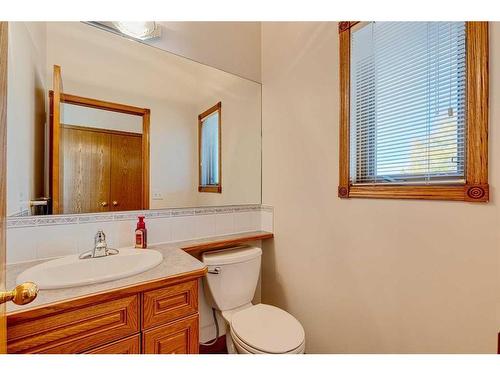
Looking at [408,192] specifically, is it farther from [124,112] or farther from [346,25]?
[124,112]

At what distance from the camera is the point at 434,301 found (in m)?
0.97

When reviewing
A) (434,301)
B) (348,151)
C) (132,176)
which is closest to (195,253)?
(132,176)

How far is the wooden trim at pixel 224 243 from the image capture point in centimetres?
139

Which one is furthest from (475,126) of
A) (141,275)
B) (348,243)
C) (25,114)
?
(25,114)

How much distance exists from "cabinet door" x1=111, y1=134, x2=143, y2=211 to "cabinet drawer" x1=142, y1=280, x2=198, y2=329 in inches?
24.0

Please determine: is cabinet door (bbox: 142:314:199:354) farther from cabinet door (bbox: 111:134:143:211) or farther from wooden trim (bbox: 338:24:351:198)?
wooden trim (bbox: 338:24:351:198)

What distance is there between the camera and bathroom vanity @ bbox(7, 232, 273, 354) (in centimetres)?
69

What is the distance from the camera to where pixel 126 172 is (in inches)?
52.4

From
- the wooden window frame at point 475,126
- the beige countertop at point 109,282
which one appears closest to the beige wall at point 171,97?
the beige countertop at point 109,282

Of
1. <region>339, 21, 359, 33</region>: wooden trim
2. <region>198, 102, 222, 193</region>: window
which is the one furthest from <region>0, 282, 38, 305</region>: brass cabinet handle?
<region>339, 21, 359, 33</region>: wooden trim

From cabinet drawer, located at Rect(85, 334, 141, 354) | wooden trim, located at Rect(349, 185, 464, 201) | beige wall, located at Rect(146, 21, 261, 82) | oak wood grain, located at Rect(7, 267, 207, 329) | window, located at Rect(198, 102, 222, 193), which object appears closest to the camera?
oak wood grain, located at Rect(7, 267, 207, 329)

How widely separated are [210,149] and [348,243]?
3.57 ft

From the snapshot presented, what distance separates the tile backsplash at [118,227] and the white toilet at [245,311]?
0.21 metres
